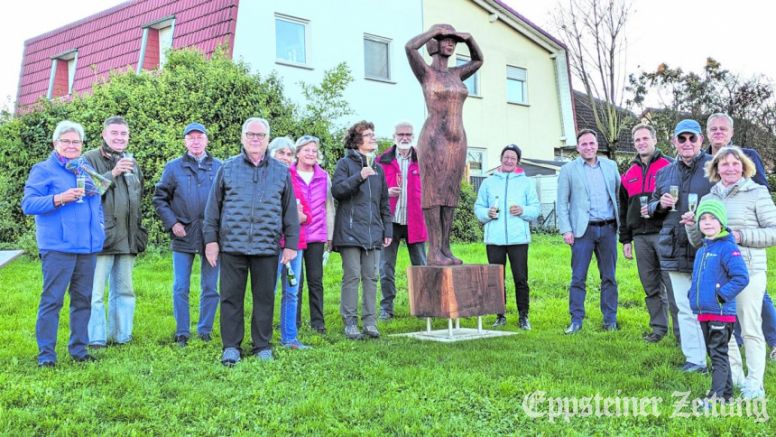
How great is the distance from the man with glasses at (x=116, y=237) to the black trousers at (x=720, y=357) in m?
5.06

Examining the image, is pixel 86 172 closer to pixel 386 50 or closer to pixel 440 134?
pixel 440 134

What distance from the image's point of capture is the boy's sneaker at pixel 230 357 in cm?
606

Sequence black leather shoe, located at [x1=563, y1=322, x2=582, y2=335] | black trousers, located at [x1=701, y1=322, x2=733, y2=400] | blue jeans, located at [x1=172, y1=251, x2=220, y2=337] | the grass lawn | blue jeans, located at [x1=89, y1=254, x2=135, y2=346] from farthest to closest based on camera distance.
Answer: black leather shoe, located at [x1=563, y1=322, x2=582, y2=335] → blue jeans, located at [x1=172, y1=251, x2=220, y2=337] → blue jeans, located at [x1=89, y1=254, x2=135, y2=346] → black trousers, located at [x1=701, y1=322, x2=733, y2=400] → the grass lawn

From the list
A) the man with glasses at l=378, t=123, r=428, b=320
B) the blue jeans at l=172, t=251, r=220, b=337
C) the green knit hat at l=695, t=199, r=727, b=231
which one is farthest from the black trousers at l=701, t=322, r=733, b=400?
the blue jeans at l=172, t=251, r=220, b=337

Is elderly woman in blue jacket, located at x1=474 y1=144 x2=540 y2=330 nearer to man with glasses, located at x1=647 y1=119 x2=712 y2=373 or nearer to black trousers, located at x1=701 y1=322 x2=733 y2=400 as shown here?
man with glasses, located at x1=647 y1=119 x2=712 y2=373

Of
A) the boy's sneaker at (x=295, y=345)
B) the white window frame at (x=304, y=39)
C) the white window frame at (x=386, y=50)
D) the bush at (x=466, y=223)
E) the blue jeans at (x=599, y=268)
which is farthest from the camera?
the white window frame at (x=386, y=50)

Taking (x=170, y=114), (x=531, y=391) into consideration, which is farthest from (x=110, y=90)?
(x=531, y=391)

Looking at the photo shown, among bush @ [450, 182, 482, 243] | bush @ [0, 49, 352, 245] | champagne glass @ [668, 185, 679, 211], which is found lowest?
champagne glass @ [668, 185, 679, 211]

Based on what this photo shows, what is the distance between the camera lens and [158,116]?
1283cm

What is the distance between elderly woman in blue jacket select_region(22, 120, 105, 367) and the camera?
5.98 metres

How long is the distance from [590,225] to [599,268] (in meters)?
0.47

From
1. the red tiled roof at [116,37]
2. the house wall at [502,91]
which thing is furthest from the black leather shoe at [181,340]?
the house wall at [502,91]

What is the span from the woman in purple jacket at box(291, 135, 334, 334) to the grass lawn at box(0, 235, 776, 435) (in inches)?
21.0

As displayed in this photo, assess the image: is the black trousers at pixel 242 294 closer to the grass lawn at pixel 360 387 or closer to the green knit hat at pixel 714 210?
the grass lawn at pixel 360 387
